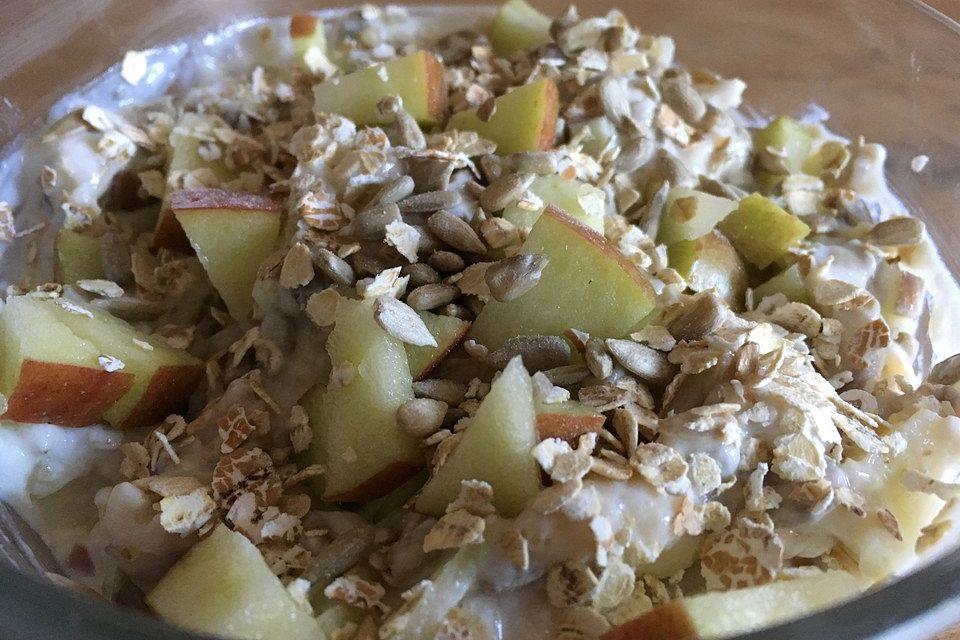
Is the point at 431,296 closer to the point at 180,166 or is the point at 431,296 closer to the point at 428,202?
the point at 428,202

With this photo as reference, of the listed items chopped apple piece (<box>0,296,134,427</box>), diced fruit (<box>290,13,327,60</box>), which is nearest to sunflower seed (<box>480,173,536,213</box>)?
chopped apple piece (<box>0,296,134,427</box>)

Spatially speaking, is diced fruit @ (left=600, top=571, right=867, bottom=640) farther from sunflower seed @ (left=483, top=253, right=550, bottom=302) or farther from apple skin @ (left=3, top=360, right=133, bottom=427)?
apple skin @ (left=3, top=360, right=133, bottom=427)

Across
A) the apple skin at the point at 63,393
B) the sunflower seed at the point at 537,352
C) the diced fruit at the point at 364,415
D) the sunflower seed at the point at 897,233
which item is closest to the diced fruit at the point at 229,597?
the diced fruit at the point at 364,415

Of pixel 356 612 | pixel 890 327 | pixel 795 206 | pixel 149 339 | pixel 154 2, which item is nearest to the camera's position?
pixel 356 612

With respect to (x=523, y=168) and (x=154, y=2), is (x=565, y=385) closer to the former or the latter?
(x=523, y=168)

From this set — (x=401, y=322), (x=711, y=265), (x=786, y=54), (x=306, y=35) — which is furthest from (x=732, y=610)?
(x=786, y=54)

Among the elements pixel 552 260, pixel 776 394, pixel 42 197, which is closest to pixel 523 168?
pixel 552 260
